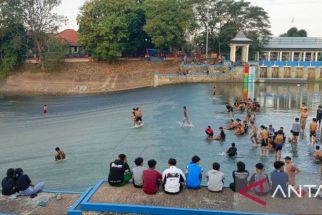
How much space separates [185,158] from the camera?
16.6 meters

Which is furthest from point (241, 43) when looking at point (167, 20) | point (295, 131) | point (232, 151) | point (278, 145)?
point (278, 145)

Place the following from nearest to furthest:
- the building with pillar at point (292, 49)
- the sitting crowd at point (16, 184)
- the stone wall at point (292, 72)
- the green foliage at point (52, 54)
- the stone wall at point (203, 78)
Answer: the sitting crowd at point (16, 184), the stone wall at point (203, 78), the stone wall at point (292, 72), the green foliage at point (52, 54), the building with pillar at point (292, 49)

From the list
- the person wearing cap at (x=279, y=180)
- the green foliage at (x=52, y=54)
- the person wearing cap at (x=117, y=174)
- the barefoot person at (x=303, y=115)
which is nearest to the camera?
the person wearing cap at (x=279, y=180)

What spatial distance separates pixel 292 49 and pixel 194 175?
5408 cm

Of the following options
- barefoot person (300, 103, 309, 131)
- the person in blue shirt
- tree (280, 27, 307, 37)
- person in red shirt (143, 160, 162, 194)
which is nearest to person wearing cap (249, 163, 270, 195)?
the person in blue shirt

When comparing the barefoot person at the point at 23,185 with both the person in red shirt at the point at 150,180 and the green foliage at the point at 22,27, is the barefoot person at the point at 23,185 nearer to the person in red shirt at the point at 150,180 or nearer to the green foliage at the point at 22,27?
the person in red shirt at the point at 150,180

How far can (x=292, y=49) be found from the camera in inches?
2290

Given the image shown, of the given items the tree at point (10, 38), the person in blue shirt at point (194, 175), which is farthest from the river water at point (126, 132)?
the tree at point (10, 38)

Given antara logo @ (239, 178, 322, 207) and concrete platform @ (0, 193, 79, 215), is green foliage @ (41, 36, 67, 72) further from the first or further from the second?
antara logo @ (239, 178, 322, 207)

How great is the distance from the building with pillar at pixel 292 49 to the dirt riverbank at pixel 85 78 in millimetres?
18041

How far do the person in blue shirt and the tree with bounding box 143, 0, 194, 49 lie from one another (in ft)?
135

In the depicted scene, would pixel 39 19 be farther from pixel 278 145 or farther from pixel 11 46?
pixel 278 145

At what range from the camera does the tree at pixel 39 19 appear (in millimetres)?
50312

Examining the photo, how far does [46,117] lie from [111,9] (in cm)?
2635
